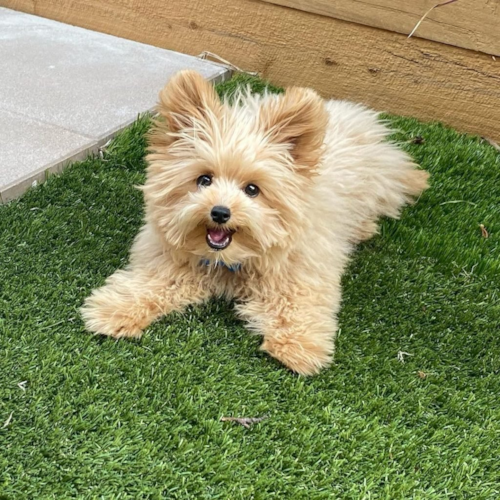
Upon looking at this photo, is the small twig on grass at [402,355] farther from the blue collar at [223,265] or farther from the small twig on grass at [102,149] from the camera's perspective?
the small twig on grass at [102,149]

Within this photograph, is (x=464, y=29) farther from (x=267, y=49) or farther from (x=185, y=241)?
(x=185, y=241)

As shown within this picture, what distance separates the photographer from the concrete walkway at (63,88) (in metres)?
3.01

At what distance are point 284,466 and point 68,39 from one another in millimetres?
3853

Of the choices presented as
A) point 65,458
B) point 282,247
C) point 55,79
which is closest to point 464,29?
point 282,247

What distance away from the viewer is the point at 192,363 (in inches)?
79.4

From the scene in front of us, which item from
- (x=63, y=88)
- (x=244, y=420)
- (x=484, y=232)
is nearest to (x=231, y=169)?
(x=244, y=420)

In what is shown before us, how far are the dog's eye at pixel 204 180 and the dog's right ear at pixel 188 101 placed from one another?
0.19 metres

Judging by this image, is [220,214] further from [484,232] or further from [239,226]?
[484,232]

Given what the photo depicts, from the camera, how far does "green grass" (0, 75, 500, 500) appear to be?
1.67m

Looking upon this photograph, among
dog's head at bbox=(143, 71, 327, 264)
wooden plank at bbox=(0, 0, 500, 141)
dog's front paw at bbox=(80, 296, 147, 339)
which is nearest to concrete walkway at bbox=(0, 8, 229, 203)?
wooden plank at bbox=(0, 0, 500, 141)

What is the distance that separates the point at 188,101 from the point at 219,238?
0.50 metres

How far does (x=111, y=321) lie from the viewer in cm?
208

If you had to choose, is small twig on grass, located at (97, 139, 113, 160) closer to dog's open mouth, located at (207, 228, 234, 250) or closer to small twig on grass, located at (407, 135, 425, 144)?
dog's open mouth, located at (207, 228, 234, 250)

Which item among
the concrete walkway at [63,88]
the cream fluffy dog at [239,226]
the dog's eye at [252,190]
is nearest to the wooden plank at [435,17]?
the concrete walkway at [63,88]
